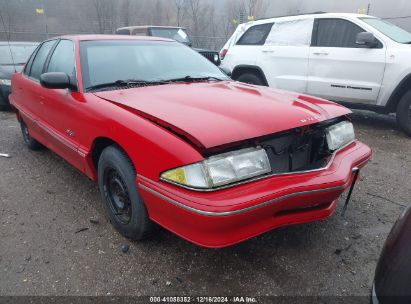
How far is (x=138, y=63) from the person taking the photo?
3.24 m

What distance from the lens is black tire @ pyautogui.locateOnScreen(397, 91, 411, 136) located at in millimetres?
5211

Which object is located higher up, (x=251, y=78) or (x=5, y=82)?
(x=251, y=78)

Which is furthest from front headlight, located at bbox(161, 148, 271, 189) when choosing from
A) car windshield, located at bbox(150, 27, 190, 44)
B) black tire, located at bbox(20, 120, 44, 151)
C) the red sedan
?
car windshield, located at bbox(150, 27, 190, 44)

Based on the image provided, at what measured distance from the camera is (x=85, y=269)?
2.36m

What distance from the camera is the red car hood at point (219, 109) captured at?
2.09m

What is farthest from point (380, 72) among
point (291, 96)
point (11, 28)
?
point (11, 28)

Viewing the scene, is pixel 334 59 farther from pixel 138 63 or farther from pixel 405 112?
pixel 138 63

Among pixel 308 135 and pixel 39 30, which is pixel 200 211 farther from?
pixel 39 30

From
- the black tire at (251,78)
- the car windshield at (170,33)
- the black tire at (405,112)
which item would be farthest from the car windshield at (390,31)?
the car windshield at (170,33)

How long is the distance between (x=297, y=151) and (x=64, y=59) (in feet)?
8.01

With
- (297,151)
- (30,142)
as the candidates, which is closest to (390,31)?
(297,151)

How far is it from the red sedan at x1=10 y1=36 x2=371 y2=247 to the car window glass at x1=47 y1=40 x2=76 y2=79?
1.0 inches

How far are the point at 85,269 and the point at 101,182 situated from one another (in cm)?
70

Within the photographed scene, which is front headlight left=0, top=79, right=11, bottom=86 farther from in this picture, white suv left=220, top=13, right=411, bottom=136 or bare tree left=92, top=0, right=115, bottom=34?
bare tree left=92, top=0, right=115, bottom=34
